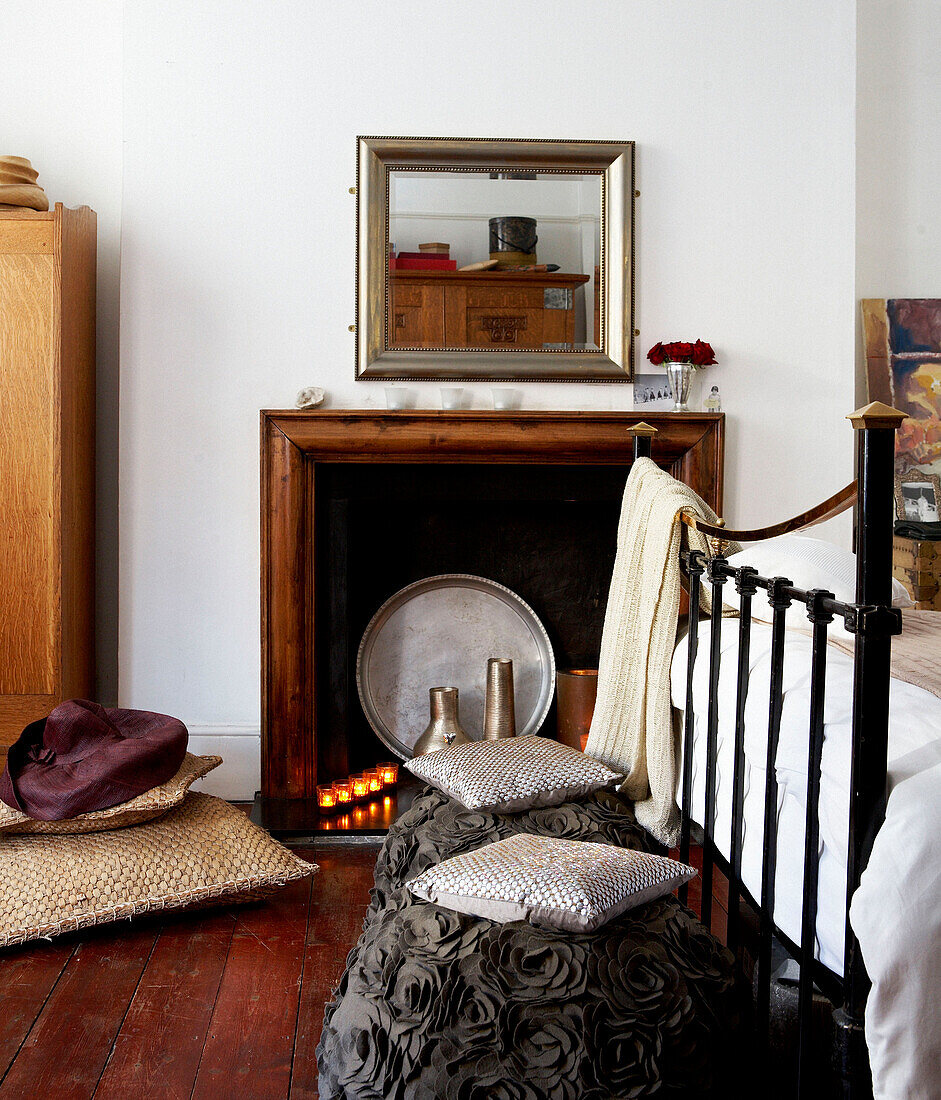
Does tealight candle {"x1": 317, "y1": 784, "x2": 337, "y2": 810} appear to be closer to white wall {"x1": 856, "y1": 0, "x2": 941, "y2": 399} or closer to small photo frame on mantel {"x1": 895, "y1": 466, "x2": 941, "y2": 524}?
small photo frame on mantel {"x1": 895, "y1": 466, "x2": 941, "y2": 524}

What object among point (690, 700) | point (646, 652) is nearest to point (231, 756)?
point (646, 652)

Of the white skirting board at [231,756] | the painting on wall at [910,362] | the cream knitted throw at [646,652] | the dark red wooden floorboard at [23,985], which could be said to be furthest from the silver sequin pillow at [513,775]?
the painting on wall at [910,362]

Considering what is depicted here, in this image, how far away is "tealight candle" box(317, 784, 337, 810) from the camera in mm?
3027

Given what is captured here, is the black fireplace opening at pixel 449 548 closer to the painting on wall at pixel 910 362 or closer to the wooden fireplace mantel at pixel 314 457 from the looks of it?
the wooden fireplace mantel at pixel 314 457

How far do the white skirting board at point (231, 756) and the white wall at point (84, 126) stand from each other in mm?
472

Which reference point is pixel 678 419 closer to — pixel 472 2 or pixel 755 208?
pixel 755 208

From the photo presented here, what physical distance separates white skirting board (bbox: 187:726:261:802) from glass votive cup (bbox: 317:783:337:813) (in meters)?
0.29

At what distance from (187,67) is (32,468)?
53.4 inches

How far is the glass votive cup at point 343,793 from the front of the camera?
3.06m

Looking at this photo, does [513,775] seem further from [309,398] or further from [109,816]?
[309,398]

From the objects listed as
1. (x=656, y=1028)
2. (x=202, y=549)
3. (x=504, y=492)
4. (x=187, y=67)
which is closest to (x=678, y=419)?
(x=504, y=492)

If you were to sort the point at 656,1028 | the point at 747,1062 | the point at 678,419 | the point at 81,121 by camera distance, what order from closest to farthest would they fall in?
the point at 656,1028 < the point at 747,1062 < the point at 678,419 < the point at 81,121

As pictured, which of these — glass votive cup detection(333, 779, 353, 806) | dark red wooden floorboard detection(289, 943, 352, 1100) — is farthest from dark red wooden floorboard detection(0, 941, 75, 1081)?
glass votive cup detection(333, 779, 353, 806)

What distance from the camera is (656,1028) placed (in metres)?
1.27
